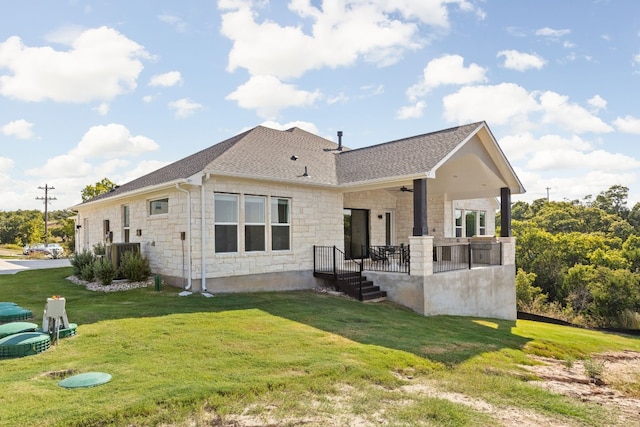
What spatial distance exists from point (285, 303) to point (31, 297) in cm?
678

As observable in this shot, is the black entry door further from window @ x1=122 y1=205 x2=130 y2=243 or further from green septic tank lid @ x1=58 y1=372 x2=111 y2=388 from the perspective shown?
green septic tank lid @ x1=58 y1=372 x2=111 y2=388

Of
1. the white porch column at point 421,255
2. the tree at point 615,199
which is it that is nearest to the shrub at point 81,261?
the white porch column at point 421,255

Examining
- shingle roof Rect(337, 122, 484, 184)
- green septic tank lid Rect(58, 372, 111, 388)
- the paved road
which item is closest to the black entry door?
shingle roof Rect(337, 122, 484, 184)

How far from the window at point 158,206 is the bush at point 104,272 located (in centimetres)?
204

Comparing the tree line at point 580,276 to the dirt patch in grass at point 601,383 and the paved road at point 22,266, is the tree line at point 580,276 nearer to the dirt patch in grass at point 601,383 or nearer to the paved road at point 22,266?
the dirt patch in grass at point 601,383

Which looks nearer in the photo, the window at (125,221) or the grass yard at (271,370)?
the grass yard at (271,370)

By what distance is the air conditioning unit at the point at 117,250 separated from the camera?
484 inches

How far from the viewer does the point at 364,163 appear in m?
14.2

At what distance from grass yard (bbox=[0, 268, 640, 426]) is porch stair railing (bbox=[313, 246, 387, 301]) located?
2.14 metres

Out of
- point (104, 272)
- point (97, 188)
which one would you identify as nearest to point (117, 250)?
point (104, 272)

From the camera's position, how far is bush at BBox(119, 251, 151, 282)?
38.9 ft

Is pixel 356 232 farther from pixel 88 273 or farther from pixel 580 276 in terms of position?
pixel 580 276

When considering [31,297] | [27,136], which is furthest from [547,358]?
[27,136]

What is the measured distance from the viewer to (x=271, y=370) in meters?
A: 5.33
